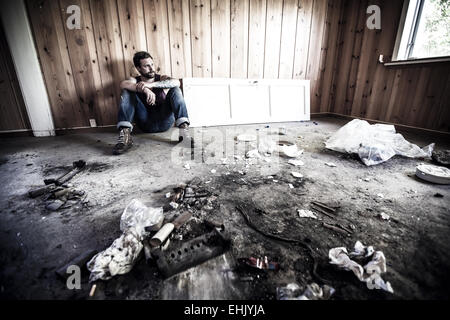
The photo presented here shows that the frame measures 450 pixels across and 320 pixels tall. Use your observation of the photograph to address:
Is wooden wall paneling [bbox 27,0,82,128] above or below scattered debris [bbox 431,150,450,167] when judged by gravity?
above

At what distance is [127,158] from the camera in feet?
6.52

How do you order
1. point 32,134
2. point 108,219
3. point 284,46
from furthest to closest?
point 284,46, point 32,134, point 108,219

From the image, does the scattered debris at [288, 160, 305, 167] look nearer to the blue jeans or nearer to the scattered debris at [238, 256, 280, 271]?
the scattered debris at [238, 256, 280, 271]

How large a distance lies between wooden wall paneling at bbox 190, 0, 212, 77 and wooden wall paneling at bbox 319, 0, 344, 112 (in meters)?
2.13

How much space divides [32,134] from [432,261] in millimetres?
3902

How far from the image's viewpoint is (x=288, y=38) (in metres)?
3.42

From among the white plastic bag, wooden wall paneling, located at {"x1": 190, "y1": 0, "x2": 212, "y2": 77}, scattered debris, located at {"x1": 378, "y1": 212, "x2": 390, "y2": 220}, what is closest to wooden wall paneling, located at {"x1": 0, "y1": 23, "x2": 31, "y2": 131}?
wooden wall paneling, located at {"x1": 190, "y1": 0, "x2": 212, "y2": 77}

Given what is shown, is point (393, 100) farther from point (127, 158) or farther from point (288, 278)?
point (127, 158)

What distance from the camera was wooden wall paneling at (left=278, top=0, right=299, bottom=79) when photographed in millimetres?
3281

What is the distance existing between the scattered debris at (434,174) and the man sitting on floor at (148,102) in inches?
85.2

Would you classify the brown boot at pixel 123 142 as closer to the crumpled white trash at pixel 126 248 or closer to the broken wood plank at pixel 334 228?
the crumpled white trash at pixel 126 248

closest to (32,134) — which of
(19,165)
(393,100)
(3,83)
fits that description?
(3,83)

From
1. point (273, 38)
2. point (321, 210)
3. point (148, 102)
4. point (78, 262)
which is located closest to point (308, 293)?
point (321, 210)

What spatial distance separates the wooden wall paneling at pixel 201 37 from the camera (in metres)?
2.91
